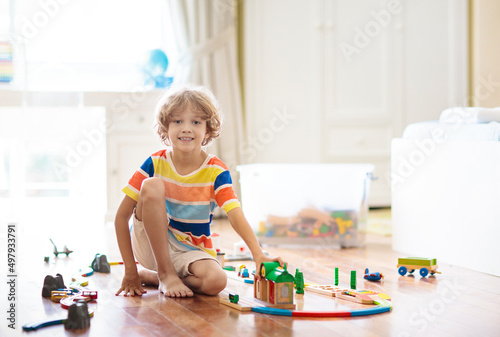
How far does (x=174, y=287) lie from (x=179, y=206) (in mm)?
225

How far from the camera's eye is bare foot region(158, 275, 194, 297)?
1677mm

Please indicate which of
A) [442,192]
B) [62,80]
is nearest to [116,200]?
[62,80]

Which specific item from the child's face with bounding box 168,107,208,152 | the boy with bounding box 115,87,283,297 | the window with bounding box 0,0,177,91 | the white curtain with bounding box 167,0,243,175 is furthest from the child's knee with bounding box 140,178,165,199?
the window with bounding box 0,0,177,91

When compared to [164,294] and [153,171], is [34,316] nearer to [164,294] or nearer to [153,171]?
[164,294]

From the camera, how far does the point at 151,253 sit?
1798 millimetres

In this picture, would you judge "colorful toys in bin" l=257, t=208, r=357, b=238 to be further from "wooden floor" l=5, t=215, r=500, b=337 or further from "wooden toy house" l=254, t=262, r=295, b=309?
"wooden toy house" l=254, t=262, r=295, b=309

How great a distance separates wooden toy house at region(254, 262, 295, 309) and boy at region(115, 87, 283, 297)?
0.15m

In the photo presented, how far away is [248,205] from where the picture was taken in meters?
2.66

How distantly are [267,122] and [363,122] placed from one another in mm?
601

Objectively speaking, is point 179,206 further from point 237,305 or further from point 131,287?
point 237,305

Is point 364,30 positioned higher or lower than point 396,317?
higher

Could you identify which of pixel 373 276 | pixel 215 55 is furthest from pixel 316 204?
pixel 215 55

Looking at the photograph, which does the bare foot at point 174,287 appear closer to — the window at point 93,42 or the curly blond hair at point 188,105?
the curly blond hair at point 188,105

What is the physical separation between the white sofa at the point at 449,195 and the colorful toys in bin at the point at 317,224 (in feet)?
0.63
